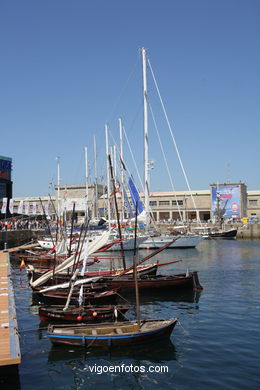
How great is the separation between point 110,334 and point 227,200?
401 feet

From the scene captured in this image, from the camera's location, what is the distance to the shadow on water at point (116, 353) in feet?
66.5

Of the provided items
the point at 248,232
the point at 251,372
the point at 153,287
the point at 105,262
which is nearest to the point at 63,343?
the point at 251,372

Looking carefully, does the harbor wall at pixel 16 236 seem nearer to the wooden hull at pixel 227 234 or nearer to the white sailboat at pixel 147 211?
the white sailboat at pixel 147 211

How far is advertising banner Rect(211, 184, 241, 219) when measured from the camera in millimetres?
136875

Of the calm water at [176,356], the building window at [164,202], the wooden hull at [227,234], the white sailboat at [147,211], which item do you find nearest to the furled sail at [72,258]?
the calm water at [176,356]

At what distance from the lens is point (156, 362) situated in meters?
19.8

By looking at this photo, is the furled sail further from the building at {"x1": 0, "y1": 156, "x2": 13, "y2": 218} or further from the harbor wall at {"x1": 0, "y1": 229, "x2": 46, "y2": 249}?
the building at {"x1": 0, "y1": 156, "x2": 13, "y2": 218}

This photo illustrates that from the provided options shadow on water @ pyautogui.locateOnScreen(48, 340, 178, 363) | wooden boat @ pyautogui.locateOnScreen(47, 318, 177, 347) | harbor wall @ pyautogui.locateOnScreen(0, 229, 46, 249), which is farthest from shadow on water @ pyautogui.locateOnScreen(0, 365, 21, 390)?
harbor wall @ pyautogui.locateOnScreen(0, 229, 46, 249)

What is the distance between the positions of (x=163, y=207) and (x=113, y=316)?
435ft

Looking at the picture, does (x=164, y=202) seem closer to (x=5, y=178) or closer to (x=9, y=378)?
(x=5, y=178)

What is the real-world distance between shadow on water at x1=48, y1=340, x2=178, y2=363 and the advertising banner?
389ft

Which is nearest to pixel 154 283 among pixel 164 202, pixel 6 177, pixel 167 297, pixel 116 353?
pixel 167 297

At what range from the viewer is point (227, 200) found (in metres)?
138

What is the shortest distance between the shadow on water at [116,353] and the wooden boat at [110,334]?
0.97ft
